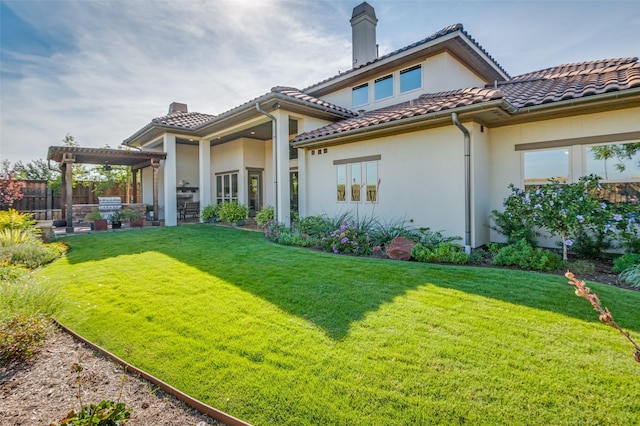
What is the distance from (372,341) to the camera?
325 centimetres

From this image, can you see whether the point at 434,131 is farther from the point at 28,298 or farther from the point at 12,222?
the point at 12,222

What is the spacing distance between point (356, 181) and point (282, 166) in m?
2.58

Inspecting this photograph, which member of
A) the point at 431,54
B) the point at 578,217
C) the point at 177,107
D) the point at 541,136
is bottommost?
the point at 578,217

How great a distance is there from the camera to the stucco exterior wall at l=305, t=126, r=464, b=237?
7.72m

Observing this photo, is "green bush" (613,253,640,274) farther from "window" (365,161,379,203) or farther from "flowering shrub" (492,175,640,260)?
"window" (365,161,379,203)

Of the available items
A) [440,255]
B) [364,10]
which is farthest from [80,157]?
[440,255]

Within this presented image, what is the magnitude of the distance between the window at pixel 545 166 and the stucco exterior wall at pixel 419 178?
1725 mm

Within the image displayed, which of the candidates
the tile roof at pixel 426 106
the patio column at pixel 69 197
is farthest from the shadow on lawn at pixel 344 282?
the patio column at pixel 69 197

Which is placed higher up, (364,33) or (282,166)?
(364,33)

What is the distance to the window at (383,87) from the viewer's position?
1145cm

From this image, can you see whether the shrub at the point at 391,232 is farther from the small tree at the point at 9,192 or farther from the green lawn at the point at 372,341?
the small tree at the point at 9,192

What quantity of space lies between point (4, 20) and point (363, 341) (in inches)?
410

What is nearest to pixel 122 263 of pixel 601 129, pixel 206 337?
pixel 206 337

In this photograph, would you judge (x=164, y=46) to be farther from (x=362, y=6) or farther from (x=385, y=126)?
(x=362, y=6)
